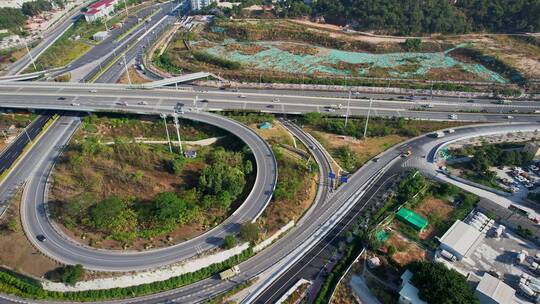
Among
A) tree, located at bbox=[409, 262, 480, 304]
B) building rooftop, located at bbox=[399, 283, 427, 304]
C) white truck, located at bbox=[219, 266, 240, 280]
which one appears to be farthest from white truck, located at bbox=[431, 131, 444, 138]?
white truck, located at bbox=[219, 266, 240, 280]

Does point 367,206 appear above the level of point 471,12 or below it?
below

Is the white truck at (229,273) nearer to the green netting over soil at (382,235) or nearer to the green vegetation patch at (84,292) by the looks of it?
the green vegetation patch at (84,292)

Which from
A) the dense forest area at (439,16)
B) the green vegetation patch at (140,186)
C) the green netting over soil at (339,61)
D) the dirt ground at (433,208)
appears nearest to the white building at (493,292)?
the dirt ground at (433,208)

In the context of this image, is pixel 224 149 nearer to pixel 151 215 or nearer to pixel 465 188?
pixel 151 215

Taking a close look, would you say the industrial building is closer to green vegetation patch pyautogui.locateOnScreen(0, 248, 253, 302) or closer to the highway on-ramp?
the highway on-ramp

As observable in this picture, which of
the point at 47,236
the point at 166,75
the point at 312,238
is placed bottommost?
the point at 312,238

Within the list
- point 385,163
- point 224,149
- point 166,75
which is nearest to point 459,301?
point 385,163

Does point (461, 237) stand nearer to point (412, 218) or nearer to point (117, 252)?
point (412, 218)
